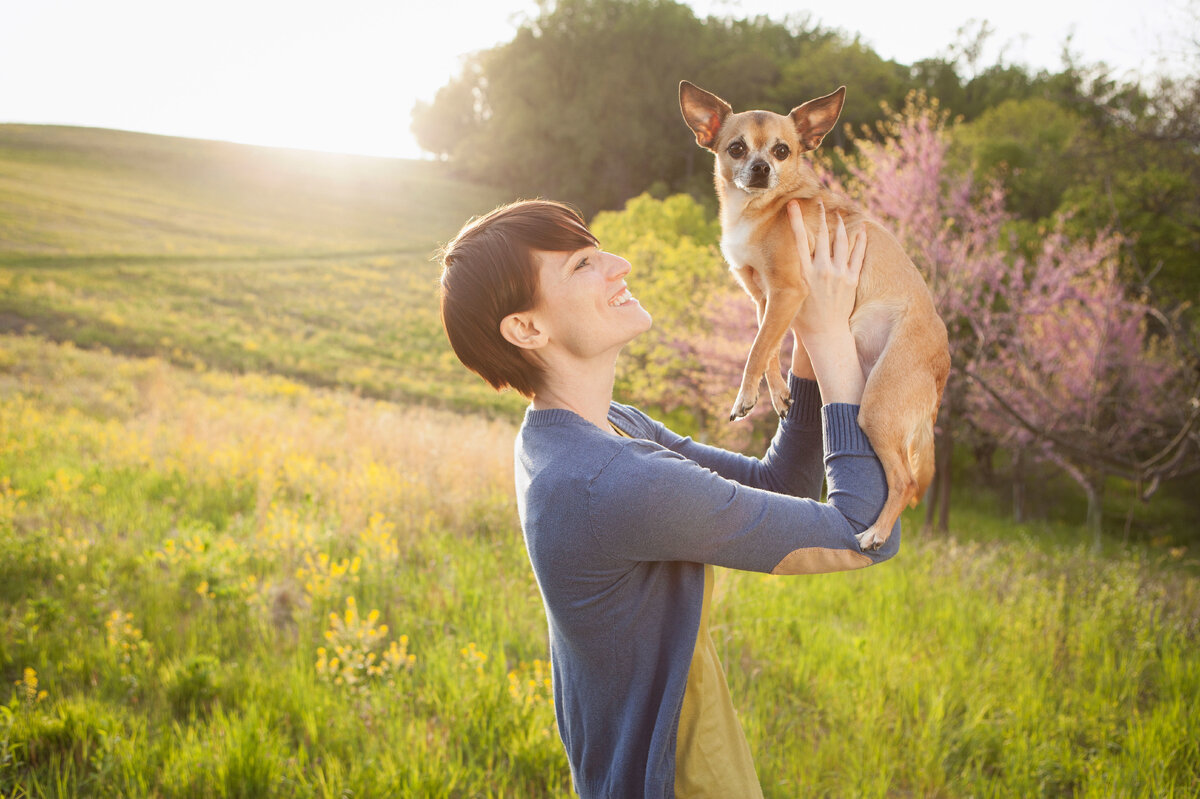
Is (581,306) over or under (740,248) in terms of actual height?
under

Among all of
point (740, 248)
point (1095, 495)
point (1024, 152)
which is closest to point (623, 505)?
point (740, 248)

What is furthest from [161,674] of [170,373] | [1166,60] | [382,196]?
[382,196]

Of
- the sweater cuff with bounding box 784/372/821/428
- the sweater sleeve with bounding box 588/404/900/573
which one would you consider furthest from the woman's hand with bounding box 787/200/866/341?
the sweater sleeve with bounding box 588/404/900/573

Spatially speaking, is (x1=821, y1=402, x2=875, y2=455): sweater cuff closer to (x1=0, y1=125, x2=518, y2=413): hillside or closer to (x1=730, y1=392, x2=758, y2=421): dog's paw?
(x1=730, y1=392, x2=758, y2=421): dog's paw

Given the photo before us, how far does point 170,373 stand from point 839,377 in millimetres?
14626

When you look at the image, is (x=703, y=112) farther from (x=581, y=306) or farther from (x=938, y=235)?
(x=938, y=235)

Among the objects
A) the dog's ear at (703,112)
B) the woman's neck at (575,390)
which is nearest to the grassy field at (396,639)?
the woman's neck at (575,390)

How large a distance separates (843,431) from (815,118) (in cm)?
129

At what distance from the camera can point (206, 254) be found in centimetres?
2491

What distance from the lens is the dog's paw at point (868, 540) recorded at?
132 centimetres

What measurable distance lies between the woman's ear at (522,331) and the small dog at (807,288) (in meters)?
0.68

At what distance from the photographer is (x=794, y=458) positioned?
1.80 metres

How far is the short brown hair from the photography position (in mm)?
1519

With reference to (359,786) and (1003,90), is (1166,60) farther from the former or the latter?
(1003,90)
